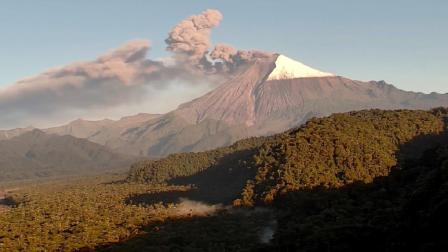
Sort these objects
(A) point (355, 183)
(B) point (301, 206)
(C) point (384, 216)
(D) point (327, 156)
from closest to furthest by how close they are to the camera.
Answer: (C) point (384, 216) → (B) point (301, 206) → (A) point (355, 183) → (D) point (327, 156)

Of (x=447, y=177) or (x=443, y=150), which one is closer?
(x=447, y=177)

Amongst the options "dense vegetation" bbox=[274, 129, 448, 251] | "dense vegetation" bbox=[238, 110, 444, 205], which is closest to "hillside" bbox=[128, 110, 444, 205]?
"dense vegetation" bbox=[238, 110, 444, 205]

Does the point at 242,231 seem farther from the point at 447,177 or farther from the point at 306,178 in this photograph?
the point at 447,177

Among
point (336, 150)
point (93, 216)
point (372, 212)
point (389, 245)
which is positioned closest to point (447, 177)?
point (389, 245)

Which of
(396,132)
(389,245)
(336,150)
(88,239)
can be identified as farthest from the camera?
(396,132)

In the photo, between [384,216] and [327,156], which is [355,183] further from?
[384,216]

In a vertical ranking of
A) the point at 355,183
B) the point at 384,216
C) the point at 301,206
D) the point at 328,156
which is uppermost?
the point at 328,156

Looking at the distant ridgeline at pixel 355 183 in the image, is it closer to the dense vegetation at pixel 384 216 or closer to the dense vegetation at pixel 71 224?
the dense vegetation at pixel 384 216

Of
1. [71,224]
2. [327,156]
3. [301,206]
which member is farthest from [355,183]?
[71,224]
